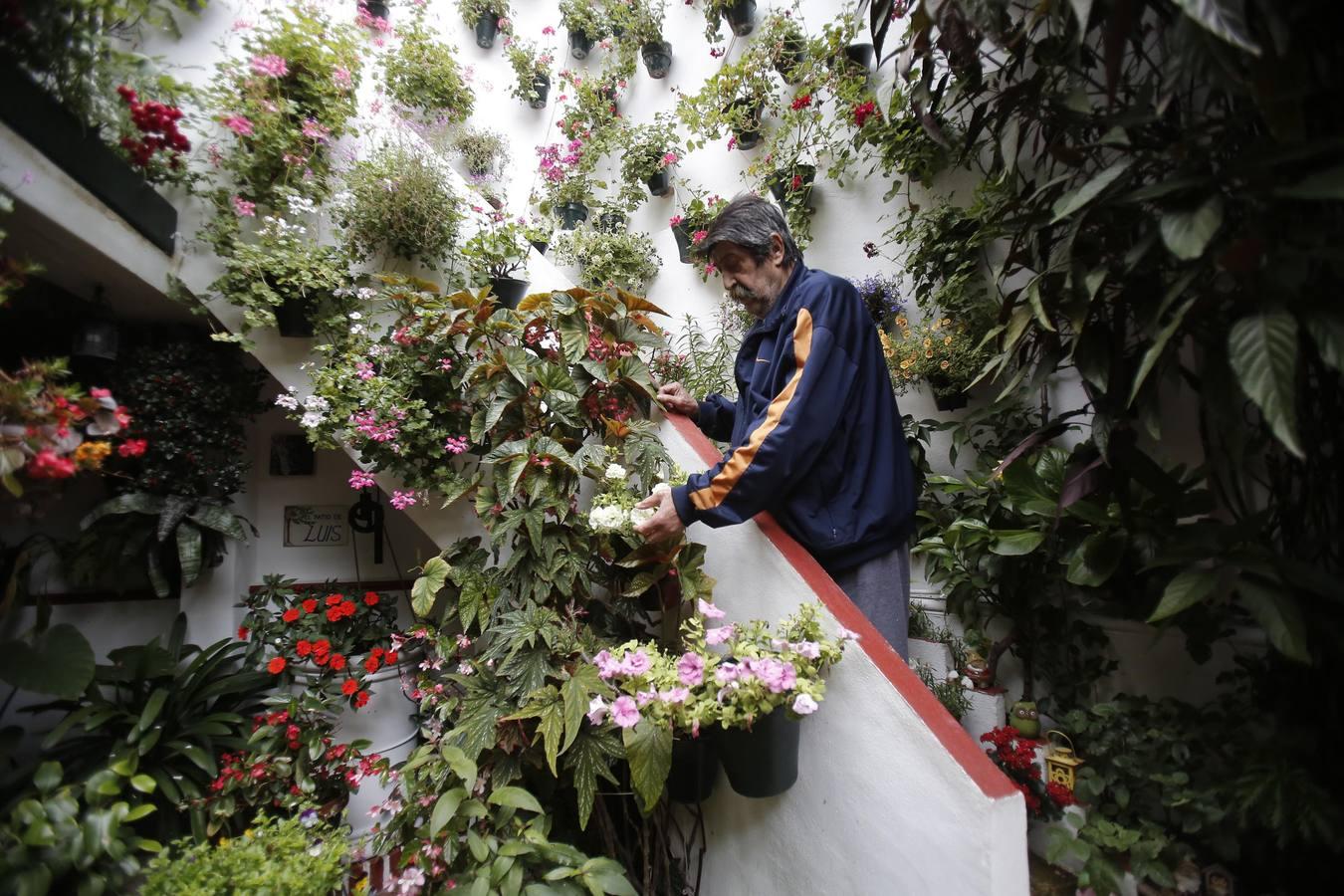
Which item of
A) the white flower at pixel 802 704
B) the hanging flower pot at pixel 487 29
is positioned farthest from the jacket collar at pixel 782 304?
the hanging flower pot at pixel 487 29

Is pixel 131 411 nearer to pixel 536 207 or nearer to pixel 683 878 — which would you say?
pixel 536 207

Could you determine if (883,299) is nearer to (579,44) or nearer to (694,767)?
(694,767)

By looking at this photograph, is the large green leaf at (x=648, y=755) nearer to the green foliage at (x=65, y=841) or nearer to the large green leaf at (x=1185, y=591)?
the large green leaf at (x=1185, y=591)

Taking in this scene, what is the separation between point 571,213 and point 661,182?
628mm

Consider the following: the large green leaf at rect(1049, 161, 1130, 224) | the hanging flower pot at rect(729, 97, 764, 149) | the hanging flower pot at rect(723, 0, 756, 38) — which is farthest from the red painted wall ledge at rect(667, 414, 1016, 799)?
the hanging flower pot at rect(723, 0, 756, 38)

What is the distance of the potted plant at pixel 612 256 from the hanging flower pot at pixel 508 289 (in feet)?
2.41

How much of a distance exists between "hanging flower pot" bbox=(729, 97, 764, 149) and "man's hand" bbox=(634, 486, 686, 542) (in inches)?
84.0

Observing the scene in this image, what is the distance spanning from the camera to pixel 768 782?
1352 mm

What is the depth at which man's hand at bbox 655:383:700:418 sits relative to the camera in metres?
2.01

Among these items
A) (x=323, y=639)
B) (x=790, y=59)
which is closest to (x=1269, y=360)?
(x=790, y=59)

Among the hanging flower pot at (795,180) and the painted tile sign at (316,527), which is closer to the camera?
the hanging flower pot at (795,180)

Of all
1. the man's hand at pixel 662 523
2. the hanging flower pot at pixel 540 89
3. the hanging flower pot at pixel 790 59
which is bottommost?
the man's hand at pixel 662 523

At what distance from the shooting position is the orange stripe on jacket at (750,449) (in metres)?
1.47

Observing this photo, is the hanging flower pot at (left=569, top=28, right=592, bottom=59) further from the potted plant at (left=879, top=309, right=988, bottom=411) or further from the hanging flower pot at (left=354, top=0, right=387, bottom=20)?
the potted plant at (left=879, top=309, right=988, bottom=411)
